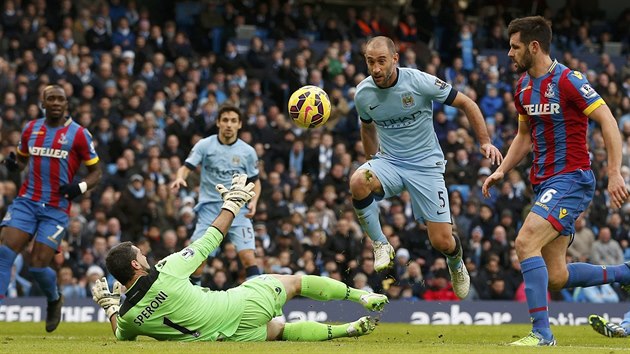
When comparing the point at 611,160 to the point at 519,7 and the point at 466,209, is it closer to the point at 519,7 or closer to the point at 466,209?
the point at 466,209

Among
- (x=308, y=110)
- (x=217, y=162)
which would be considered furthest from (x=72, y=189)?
(x=308, y=110)

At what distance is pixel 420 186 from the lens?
12.7 m

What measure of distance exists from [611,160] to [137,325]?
4.66 metres

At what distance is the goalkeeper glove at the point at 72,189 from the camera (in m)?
14.0

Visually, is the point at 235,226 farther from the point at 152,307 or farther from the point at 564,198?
the point at 564,198

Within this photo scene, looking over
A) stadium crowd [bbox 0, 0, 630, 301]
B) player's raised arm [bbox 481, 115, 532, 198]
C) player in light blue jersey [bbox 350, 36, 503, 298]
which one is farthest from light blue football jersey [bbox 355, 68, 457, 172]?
stadium crowd [bbox 0, 0, 630, 301]

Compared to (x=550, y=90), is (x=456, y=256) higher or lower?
lower

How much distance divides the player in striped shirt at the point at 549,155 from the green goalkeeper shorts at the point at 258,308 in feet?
7.62

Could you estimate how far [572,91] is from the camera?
10797mm

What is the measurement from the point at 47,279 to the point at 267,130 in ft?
30.1

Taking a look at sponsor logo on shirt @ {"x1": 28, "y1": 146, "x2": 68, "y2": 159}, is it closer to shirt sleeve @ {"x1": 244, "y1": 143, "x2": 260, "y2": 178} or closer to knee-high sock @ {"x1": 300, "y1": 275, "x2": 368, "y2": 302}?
shirt sleeve @ {"x1": 244, "y1": 143, "x2": 260, "y2": 178}

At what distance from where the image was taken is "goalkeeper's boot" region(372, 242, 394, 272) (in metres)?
12.7

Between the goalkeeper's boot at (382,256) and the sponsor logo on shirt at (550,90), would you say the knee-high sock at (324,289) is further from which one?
the sponsor logo on shirt at (550,90)

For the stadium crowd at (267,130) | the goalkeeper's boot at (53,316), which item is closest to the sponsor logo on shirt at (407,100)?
the goalkeeper's boot at (53,316)
